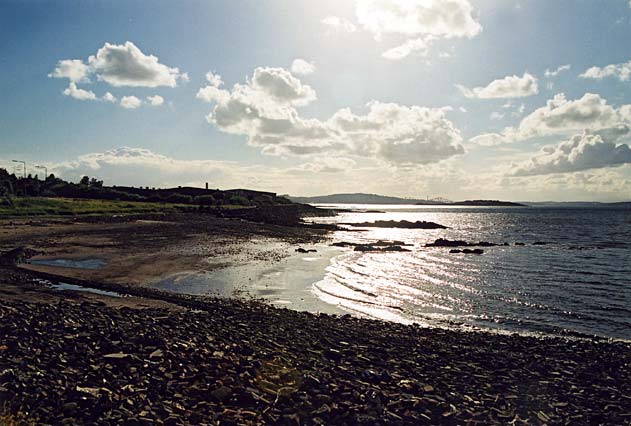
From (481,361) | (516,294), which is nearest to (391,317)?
(481,361)

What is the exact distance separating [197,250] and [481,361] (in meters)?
33.6

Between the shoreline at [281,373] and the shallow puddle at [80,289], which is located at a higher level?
the shoreline at [281,373]

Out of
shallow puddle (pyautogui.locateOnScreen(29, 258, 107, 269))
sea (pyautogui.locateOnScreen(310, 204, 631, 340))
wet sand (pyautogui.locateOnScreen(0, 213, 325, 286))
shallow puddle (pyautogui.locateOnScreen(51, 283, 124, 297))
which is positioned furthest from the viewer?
shallow puddle (pyautogui.locateOnScreen(29, 258, 107, 269))

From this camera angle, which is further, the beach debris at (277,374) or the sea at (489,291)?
the sea at (489,291)

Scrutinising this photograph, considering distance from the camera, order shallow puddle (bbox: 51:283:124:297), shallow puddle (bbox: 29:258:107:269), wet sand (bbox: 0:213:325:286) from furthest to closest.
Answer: shallow puddle (bbox: 29:258:107:269) < wet sand (bbox: 0:213:325:286) < shallow puddle (bbox: 51:283:124:297)

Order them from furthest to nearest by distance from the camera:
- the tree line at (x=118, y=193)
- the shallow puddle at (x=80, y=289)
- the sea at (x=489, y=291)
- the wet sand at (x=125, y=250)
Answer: the tree line at (x=118, y=193), the wet sand at (x=125, y=250), the shallow puddle at (x=80, y=289), the sea at (x=489, y=291)

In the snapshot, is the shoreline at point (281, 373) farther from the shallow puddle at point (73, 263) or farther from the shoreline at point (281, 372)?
the shallow puddle at point (73, 263)

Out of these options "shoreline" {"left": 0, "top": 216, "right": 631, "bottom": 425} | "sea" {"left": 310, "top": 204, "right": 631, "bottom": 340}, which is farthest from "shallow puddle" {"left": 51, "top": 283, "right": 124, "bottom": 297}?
"sea" {"left": 310, "top": 204, "right": 631, "bottom": 340}

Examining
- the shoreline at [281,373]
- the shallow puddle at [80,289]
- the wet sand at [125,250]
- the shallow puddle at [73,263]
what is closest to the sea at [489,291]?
the shoreline at [281,373]

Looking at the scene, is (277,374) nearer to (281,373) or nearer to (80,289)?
(281,373)

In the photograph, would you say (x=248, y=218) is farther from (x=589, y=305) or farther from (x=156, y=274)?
(x=589, y=305)

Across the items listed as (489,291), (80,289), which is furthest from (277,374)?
(489,291)

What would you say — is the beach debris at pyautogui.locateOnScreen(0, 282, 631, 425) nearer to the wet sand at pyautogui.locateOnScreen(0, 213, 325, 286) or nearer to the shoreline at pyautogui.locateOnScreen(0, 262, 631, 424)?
the shoreline at pyautogui.locateOnScreen(0, 262, 631, 424)

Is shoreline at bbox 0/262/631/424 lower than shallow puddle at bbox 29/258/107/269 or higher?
higher
